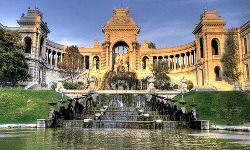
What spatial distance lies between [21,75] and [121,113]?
2711cm

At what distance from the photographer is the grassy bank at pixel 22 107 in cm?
2044

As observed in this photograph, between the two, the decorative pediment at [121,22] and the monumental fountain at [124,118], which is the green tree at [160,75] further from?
the decorative pediment at [121,22]

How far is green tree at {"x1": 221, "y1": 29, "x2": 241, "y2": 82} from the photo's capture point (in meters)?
50.8

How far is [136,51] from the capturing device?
74.5 m

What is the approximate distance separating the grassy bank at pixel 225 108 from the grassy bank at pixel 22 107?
639 inches

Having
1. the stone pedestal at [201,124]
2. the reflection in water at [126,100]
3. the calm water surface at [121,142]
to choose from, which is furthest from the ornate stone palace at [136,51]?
the calm water surface at [121,142]

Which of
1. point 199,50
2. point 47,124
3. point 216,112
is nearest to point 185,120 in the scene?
point 216,112

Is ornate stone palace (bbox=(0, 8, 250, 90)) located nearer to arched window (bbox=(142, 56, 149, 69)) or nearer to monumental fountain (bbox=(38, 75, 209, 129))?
arched window (bbox=(142, 56, 149, 69))

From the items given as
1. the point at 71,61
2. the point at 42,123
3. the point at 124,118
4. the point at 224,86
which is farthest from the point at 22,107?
the point at 224,86

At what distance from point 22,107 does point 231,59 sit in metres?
47.9

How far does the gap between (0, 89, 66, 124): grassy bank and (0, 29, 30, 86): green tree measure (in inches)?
451

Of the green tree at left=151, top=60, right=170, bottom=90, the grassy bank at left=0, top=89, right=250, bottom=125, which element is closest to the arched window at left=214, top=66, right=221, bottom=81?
the green tree at left=151, top=60, right=170, bottom=90

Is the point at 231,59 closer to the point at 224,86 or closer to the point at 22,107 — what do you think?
the point at 224,86

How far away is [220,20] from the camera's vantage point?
6231cm
